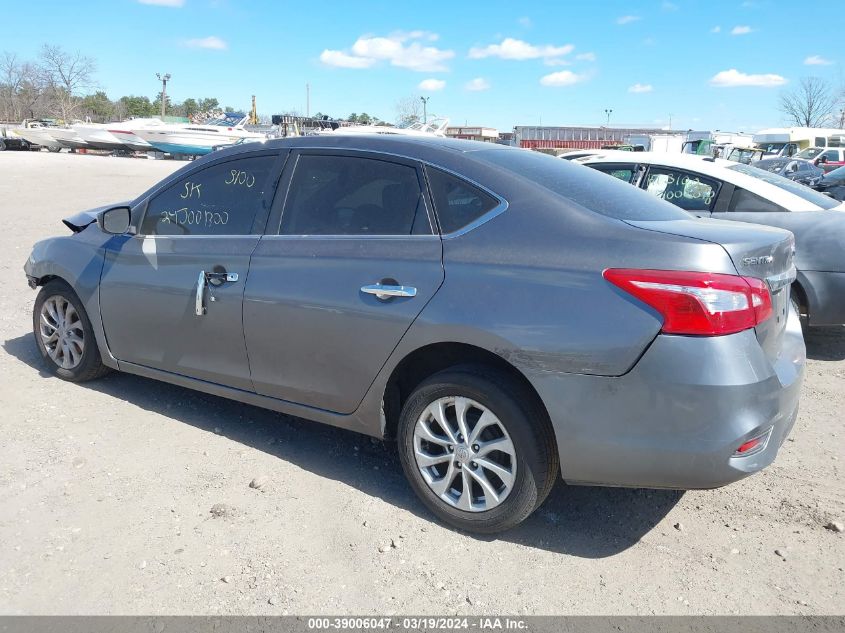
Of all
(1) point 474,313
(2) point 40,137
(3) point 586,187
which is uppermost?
(3) point 586,187

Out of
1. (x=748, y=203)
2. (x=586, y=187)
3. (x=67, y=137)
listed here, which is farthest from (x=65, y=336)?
(x=67, y=137)

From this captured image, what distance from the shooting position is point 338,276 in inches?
137

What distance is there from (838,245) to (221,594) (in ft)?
17.2

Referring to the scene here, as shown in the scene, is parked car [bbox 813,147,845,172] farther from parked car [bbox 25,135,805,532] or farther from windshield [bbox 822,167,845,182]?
parked car [bbox 25,135,805,532]

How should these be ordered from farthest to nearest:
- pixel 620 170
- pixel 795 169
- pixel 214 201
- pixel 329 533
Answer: pixel 795 169, pixel 620 170, pixel 214 201, pixel 329 533

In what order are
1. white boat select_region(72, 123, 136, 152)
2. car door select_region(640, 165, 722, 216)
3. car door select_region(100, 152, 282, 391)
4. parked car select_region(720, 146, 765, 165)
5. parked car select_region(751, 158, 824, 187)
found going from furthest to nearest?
1. white boat select_region(72, 123, 136, 152)
2. parked car select_region(720, 146, 765, 165)
3. parked car select_region(751, 158, 824, 187)
4. car door select_region(640, 165, 722, 216)
5. car door select_region(100, 152, 282, 391)

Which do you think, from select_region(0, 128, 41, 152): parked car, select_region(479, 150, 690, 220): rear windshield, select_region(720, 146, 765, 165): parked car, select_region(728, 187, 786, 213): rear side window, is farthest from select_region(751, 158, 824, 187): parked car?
select_region(0, 128, 41, 152): parked car

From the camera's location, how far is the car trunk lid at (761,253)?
9.19ft

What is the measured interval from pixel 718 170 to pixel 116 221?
17.3 ft

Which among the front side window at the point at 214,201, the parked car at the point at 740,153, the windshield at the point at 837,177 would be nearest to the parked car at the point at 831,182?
the windshield at the point at 837,177

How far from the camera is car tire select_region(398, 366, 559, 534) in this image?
3000 mm

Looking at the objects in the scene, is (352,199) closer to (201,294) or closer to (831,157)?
(201,294)

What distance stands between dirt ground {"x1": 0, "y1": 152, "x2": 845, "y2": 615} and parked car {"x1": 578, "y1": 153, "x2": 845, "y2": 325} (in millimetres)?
1441

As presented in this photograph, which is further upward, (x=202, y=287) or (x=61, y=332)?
(x=202, y=287)
